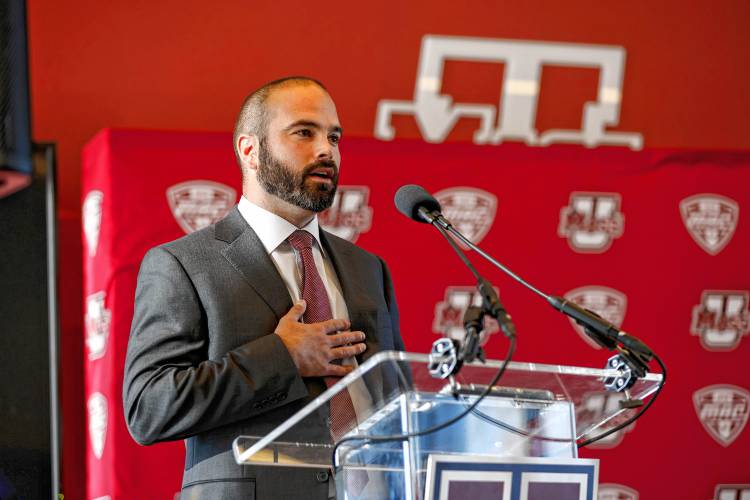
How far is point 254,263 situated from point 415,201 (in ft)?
1.29

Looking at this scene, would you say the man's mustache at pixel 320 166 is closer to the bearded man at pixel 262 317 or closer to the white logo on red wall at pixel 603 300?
the bearded man at pixel 262 317

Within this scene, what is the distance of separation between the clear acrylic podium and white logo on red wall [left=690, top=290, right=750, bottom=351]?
2238 millimetres

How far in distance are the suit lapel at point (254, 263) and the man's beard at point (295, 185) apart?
10 centimetres

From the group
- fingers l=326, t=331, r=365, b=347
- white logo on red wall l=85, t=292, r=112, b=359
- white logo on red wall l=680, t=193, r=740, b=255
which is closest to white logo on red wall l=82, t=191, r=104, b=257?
white logo on red wall l=85, t=292, r=112, b=359

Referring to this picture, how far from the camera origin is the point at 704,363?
3.96 meters

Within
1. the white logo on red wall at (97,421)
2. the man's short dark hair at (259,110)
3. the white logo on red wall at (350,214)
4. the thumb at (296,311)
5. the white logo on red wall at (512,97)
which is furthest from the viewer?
the white logo on red wall at (512,97)

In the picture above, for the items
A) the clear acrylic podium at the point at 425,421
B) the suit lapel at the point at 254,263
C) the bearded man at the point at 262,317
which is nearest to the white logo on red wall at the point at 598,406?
the clear acrylic podium at the point at 425,421

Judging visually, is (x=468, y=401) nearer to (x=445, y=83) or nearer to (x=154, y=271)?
(x=154, y=271)

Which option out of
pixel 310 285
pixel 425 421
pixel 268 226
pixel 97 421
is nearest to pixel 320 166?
pixel 268 226

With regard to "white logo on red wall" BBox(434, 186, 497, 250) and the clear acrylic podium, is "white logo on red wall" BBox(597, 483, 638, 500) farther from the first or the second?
the clear acrylic podium

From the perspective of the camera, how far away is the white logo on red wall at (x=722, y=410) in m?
3.94

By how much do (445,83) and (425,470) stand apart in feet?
10.9

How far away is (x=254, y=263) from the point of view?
2188 mm

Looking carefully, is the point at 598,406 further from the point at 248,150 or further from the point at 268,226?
the point at 248,150
